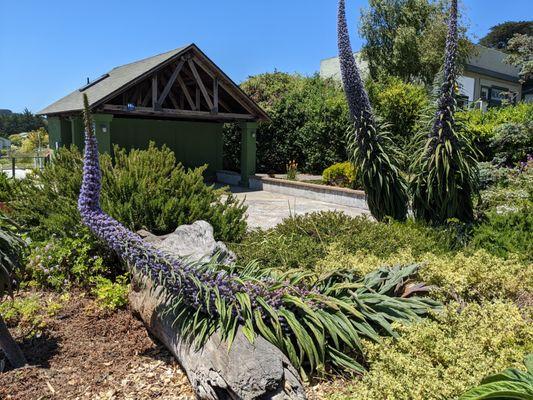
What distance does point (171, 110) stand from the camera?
48.8 feet

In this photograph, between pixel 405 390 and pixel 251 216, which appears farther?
pixel 251 216

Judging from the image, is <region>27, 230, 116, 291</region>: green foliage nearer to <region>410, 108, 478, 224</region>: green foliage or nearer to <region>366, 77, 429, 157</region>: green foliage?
<region>410, 108, 478, 224</region>: green foliage

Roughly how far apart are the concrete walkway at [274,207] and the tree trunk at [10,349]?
226 inches

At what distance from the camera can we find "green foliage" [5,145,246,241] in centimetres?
542

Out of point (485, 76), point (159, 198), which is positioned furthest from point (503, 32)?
point (159, 198)

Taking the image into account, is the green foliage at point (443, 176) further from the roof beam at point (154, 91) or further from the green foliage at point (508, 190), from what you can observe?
the roof beam at point (154, 91)

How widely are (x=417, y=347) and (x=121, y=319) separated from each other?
265 centimetres

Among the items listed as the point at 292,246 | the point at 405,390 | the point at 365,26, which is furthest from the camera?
the point at 365,26

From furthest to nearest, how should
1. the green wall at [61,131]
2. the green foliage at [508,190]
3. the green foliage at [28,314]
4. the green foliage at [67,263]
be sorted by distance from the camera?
the green wall at [61,131] < the green foliage at [508,190] < the green foliage at [67,263] < the green foliage at [28,314]

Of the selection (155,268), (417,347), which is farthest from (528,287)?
(155,268)

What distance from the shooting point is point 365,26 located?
73.6 ft

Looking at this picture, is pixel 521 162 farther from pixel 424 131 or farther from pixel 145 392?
pixel 145 392

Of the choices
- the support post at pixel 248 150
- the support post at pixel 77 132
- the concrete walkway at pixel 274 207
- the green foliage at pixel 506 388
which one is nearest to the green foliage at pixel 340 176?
the concrete walkway at pixel 274 207

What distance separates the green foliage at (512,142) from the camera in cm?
1035
